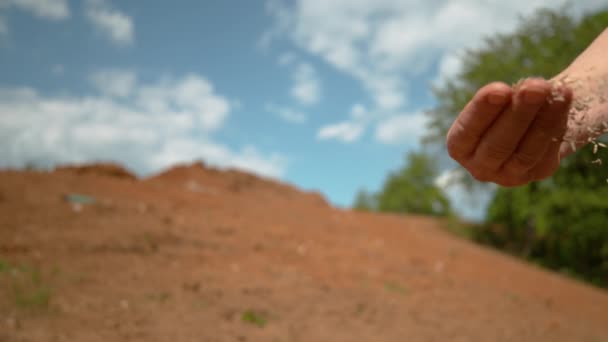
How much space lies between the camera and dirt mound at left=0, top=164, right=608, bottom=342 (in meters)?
→ 3.99

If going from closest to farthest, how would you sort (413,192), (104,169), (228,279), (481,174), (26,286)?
(481,174) < (26,286) < (228,279) < (104,169) < (413,192)

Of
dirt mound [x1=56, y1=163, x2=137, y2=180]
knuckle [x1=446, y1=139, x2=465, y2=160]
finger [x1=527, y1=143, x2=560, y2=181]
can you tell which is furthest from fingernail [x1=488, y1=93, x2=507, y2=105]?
dirt mound [x1=56, y1=163, x2=137, y2=180]

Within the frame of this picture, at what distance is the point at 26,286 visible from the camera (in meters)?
4.21

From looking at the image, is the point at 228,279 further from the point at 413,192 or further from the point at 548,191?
the point at 413,192

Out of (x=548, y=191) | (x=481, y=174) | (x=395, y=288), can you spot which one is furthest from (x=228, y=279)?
(x=548, y=191)

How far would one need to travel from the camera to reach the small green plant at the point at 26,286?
12.8ft

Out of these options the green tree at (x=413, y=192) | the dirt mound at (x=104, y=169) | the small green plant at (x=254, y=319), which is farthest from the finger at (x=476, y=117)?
the green tree at (x=413, y=192)

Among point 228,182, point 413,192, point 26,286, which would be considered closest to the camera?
point 26,286

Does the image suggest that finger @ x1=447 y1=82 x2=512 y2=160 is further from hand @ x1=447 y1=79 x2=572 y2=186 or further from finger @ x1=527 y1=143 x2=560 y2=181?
finger @ x1=527 y1=143 x2=560 y2=181

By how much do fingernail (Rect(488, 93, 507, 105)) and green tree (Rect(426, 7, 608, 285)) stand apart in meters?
12.2

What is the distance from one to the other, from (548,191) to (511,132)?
1378 cm

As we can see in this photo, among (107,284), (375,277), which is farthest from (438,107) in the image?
(107,284)

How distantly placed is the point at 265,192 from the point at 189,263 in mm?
7583

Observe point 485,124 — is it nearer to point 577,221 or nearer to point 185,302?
point 185,302
